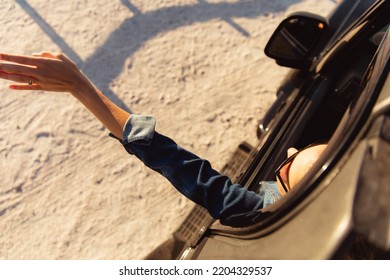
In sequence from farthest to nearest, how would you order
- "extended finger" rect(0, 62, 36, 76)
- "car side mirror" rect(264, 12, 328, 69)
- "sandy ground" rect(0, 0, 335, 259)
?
1. "sandy ground" rect(0, 0, 335, 259)
2. "car side mirror" rect(264, 12, 328, 69)
3. "extended finger" rect(0, 62, 36, 76)

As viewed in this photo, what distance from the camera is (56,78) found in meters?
1.47

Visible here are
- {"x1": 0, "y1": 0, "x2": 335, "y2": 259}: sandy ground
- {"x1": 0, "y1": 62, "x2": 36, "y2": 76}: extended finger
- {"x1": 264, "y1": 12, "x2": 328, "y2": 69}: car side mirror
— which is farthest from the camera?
{"x1": 0, "y1": 0, "x2": 335, "y2": 259}: sandy ground

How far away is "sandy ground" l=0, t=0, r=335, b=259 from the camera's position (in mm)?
3252

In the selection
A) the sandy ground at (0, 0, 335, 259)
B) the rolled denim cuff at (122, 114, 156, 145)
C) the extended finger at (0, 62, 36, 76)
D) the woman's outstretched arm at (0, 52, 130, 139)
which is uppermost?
the extended finger at (0, 62, 36, 76)

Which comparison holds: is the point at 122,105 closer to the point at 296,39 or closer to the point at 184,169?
the point at 296,39

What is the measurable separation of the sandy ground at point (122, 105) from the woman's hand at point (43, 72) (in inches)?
80.2

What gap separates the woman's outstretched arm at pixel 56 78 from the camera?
4.67ft

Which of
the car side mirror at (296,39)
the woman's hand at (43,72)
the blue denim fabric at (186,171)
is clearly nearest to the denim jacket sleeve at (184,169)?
the blue denim fabric at (186,171)

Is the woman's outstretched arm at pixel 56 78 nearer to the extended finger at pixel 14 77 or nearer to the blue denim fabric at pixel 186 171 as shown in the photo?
the extended finger at pixel 14 77

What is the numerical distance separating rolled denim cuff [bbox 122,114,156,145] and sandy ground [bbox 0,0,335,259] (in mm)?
1924

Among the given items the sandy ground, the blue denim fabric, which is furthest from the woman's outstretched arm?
the sandy ground

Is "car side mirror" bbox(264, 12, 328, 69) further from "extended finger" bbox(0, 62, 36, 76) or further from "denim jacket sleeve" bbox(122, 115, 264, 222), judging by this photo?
"extended finger" bbox(0, 62, 36, 76)

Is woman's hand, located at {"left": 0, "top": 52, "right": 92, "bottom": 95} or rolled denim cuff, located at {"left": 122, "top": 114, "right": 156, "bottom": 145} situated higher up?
woman's hand, located at {"left": 0, "top": 52, "right": 92, "bottom": 95}

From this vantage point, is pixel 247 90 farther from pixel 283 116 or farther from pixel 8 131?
pixel 8 131
